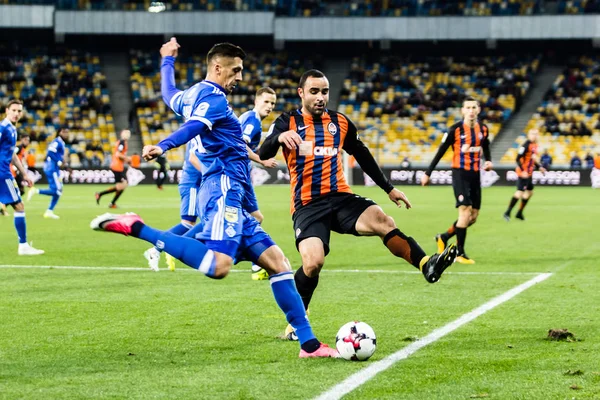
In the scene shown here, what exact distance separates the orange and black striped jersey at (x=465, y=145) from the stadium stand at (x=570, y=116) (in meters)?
32.2

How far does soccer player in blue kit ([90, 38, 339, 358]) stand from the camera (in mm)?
6496

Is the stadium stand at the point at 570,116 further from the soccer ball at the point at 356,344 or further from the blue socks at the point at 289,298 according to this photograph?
the soccer ball at the point at 356,344

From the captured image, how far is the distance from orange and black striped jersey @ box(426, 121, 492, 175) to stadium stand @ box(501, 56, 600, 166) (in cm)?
3221

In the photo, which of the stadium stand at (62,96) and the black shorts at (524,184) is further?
the stadium stand at (62,96)

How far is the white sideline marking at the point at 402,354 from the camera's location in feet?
18.2

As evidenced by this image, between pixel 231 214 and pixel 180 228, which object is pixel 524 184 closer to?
pixel 180 228

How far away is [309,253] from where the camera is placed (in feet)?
24.6

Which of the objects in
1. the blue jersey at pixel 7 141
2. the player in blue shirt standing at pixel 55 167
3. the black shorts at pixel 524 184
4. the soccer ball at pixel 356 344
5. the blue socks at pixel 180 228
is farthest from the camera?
the black shorts at pixel 524 184

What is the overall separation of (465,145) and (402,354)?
775 cm

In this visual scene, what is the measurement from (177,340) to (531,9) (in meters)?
46.4

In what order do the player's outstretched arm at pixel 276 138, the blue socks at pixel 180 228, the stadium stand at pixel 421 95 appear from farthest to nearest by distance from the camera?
the stadium stand at pixel 421 95 → the blue socks at pixel 180 228 → the player's outstretched arm at pixel 276 138

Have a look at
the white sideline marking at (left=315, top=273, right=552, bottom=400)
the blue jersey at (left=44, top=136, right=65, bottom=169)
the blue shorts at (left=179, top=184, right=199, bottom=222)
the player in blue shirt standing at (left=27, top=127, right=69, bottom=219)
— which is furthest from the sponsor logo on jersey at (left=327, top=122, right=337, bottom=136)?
the blue jersey at (left=44, top=136, right=65, bottom=169)

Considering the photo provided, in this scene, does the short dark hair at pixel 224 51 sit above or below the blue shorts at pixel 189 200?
above

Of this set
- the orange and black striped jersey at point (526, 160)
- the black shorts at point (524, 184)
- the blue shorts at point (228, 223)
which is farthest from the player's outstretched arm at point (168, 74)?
the orange and black striped jersey at point (526, 160)
